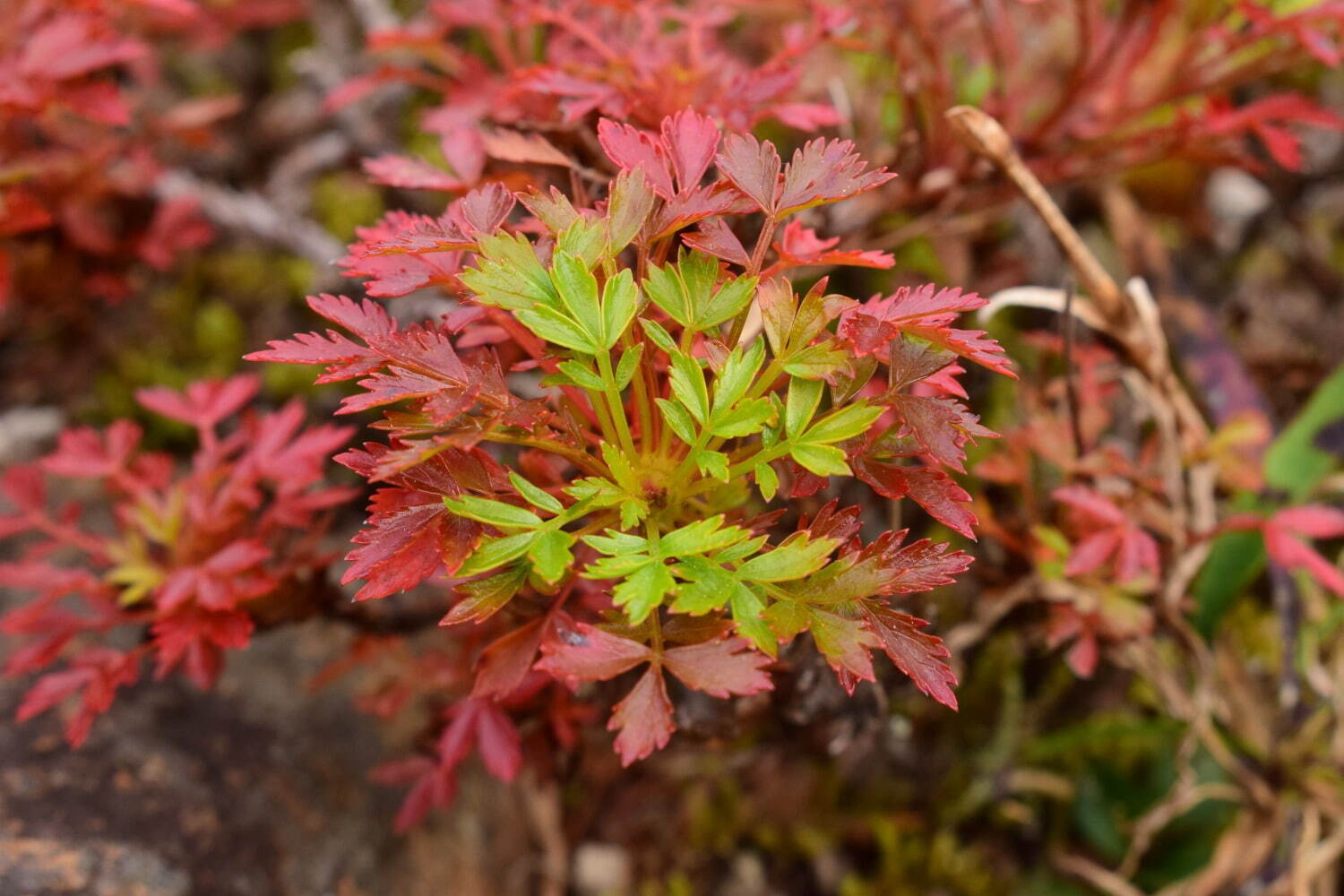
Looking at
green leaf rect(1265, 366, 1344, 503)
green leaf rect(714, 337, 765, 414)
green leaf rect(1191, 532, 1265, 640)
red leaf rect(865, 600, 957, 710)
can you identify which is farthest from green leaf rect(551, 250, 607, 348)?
green leaf rect(1265, 366, 1344, 503)

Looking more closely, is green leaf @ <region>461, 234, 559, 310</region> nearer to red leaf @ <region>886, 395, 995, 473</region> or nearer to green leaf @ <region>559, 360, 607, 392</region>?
green leaf @ <region>559, 360, 607, 392</region>

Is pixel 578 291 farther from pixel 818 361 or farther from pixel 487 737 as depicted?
pixel 487 737

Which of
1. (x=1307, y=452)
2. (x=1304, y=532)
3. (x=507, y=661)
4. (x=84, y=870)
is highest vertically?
(x=507, y=661)

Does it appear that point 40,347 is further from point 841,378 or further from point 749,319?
point 841,378

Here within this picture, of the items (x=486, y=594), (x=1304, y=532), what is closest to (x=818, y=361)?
(x=486, y=594)

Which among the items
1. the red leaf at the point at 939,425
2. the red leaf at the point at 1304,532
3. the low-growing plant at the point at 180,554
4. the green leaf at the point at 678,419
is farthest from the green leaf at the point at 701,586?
the red leaf at the point at 1304,532
